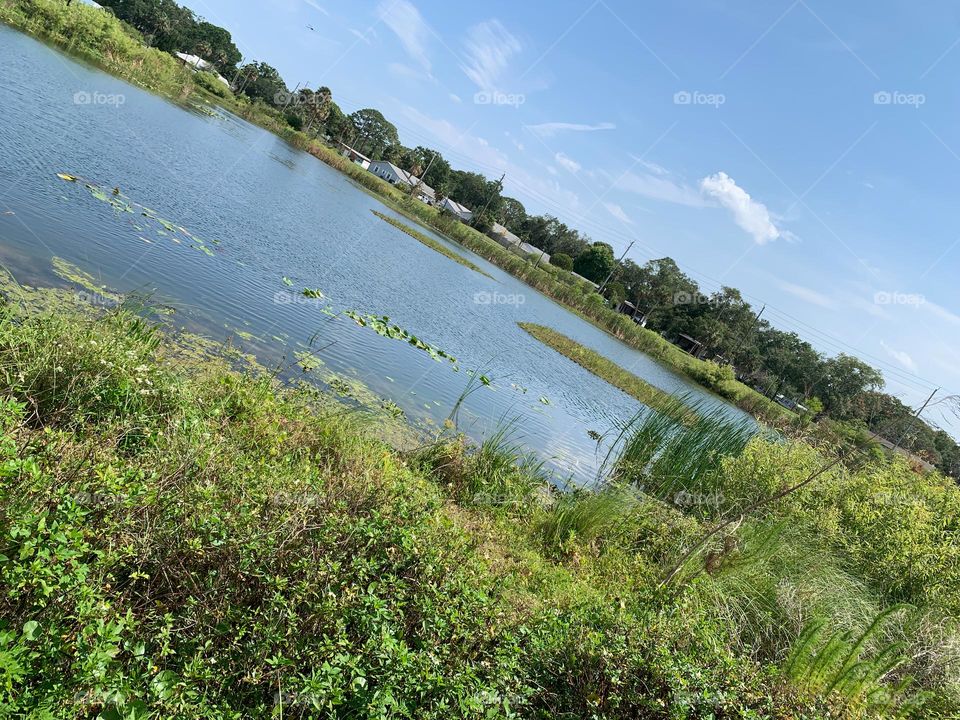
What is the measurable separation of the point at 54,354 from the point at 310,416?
2619 mm

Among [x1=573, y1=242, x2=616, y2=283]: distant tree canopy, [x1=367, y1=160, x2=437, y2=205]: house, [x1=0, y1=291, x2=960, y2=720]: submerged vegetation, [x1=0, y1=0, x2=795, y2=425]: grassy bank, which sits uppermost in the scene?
[x1=573, y1=242, x2=616, y2=283]: distant tree canopy

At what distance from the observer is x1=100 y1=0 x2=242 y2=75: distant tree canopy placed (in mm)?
73562

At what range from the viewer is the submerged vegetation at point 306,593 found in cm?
254

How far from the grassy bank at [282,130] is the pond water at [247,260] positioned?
472 centimetres

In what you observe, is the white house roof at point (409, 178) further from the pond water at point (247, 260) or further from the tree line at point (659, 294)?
the pond water at point (247, 260)

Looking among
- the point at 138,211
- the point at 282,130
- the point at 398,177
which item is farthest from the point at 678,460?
the point at 398,177

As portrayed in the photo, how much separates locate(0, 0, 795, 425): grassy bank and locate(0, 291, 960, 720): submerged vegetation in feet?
55.2

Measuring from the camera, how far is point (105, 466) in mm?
3160

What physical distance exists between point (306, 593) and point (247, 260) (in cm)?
1253

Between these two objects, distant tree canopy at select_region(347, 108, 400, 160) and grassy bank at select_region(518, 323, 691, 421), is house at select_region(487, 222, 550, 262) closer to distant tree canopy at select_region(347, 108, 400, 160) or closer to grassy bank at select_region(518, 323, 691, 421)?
distant tree canopy at select_region(347, 108, 400, 160)

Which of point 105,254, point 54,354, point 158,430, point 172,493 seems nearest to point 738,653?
point 172,493

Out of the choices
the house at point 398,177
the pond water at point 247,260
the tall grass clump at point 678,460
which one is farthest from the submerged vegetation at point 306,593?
the house at point 398,177

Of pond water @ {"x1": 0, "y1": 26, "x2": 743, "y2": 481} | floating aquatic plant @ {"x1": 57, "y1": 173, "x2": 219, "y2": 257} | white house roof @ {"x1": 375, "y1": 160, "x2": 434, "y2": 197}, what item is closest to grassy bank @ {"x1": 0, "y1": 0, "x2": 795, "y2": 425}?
pond water @ {"x1": 0, "y1": 26, "x2": 743, "y2": 481}

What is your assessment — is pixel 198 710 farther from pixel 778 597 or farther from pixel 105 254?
pixel 105 254
